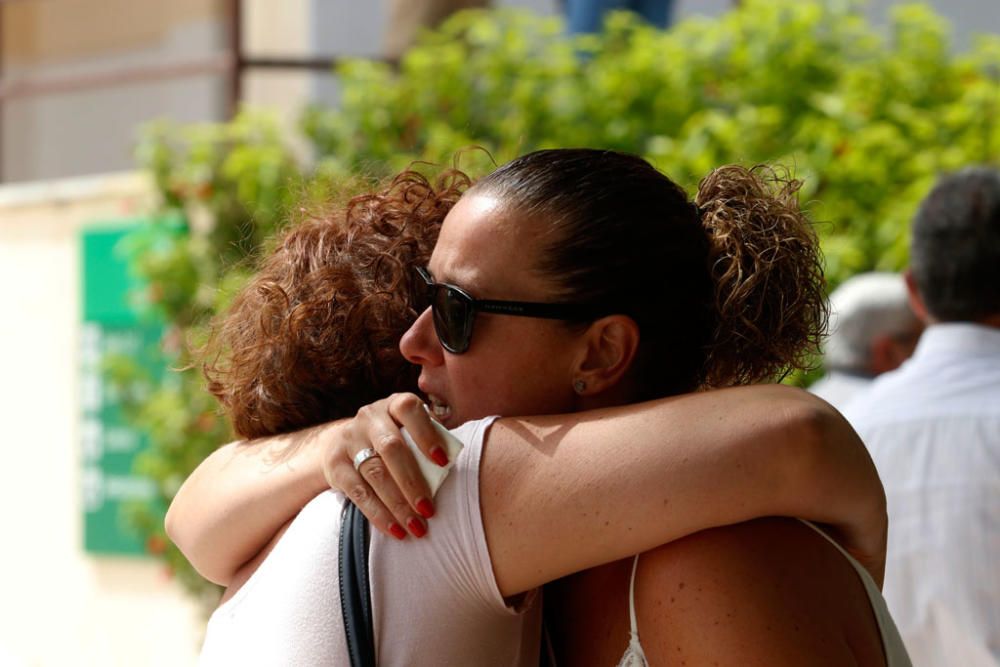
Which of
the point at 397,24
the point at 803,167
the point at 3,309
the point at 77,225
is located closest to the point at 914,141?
the point at 803,167

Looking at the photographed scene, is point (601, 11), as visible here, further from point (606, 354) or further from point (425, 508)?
point (425, 508)

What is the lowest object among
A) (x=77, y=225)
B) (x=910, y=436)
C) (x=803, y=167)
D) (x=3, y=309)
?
(x=3, y=309)

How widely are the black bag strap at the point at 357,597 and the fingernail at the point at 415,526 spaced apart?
0.20ft

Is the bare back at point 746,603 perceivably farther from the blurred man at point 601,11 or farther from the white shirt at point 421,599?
the blurred man at point 601,11

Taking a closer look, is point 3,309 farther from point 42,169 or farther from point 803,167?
point 803,167

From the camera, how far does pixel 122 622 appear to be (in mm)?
7184

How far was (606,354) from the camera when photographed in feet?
5.55

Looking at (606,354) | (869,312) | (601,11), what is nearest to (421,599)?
(606,354)

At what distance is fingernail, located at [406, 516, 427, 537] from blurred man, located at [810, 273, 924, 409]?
10.3 ft

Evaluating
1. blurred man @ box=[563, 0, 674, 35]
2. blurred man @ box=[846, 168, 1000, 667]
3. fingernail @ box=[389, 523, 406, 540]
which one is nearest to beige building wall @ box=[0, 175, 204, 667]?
blurred man @ box=[563, 0, 674, 35]

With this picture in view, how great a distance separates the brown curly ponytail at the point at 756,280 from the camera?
5.78ft

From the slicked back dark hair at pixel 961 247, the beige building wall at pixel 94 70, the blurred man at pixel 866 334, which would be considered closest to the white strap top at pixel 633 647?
the slicked back dark hair at pixel 961 247

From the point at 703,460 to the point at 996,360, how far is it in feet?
6.80

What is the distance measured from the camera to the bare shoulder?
147 centimetres
